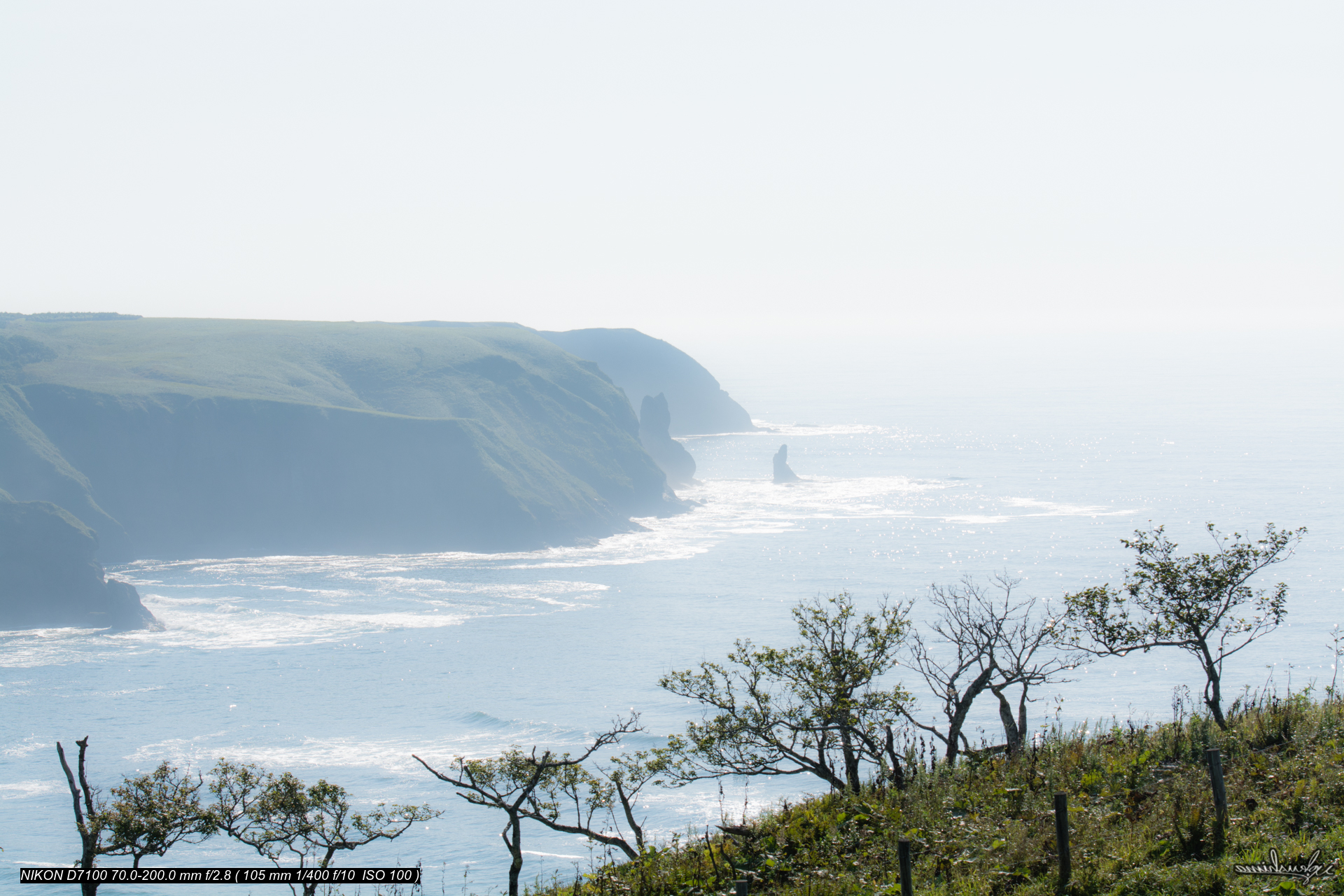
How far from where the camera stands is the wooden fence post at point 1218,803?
1391 cm

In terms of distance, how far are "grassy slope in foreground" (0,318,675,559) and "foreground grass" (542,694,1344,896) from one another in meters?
133

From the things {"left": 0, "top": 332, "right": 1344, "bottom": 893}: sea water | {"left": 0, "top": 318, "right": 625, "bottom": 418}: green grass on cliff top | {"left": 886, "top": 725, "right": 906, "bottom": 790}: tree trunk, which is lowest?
{"left": 0, "top": 332, "right": 1344, "bottom": 893}: sea water

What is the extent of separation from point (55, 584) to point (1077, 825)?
4589 inches

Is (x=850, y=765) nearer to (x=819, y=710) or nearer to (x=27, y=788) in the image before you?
(x=819, y=710)

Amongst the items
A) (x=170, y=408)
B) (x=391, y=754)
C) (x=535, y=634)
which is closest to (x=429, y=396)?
(x=170, y=408)

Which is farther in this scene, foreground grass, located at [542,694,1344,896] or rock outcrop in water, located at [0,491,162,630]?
rock outcrop in water, located at [0,491,162,630]

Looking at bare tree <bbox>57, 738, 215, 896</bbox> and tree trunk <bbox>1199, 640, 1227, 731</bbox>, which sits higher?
tree trunk <bbox>1199, 640, 1227, 731</bbox>

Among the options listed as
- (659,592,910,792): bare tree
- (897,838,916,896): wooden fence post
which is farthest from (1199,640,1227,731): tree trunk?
(897,838,916,896): wooden fence post

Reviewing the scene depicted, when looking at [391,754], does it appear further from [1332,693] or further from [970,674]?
[1332,693]

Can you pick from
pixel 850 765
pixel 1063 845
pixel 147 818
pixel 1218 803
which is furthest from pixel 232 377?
pixel 1218 803

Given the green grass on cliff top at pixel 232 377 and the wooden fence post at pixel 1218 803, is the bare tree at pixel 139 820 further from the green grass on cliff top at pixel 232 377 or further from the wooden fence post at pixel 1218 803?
the green grass on cliff top at pixel 232 377

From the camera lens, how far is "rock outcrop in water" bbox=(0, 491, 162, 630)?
105 meters

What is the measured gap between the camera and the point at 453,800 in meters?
63.1

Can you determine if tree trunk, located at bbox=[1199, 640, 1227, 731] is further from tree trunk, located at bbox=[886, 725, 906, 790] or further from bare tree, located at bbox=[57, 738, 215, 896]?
bare tree, located at bbox=[57, 738, 215, 896]
